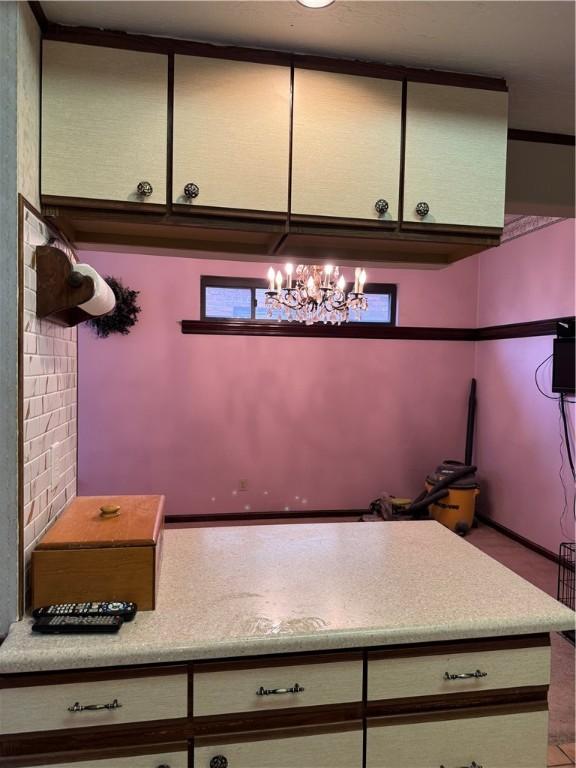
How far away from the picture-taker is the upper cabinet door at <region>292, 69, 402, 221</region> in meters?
1.56

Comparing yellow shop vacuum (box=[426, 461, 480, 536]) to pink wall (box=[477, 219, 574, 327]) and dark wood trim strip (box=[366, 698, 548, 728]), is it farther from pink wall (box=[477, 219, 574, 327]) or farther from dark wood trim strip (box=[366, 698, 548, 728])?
dark wood trim strip (box=[366, 698, 548, 728])

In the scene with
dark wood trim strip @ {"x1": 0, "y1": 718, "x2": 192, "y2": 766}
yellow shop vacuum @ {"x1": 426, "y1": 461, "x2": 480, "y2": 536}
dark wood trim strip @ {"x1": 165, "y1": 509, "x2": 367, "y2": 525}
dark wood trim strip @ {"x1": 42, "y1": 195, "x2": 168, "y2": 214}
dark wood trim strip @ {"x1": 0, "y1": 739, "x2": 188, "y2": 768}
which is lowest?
dark wood trim strip @ {"x1": 165, "y1": 509, "x2": 367, "y2": 525}

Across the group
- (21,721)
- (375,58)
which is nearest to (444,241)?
(375,58)

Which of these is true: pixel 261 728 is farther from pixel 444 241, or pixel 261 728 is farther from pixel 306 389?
pixel 306 389

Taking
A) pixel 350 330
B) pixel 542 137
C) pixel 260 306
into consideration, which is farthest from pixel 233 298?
pixel 542 137

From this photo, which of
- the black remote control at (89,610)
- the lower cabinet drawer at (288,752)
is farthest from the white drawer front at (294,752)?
the black remote control at (89,610)

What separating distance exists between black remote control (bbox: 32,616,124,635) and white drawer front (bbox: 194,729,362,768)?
37 cm

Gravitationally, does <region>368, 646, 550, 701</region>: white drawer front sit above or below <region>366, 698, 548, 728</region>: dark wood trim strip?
above

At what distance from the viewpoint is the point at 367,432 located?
17.8 feet

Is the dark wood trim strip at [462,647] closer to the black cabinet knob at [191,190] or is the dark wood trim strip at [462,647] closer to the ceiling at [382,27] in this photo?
the black cabinet knob at [191,190]

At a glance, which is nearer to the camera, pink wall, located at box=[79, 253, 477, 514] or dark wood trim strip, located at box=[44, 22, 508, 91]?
dark wood trim strip, located at box=[44, 22, 508, 91]

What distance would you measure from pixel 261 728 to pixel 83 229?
5.10 feet

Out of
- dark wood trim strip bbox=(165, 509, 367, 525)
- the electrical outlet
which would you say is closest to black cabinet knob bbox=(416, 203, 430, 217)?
the electrical outlet

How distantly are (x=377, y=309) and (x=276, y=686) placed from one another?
14.8ft
